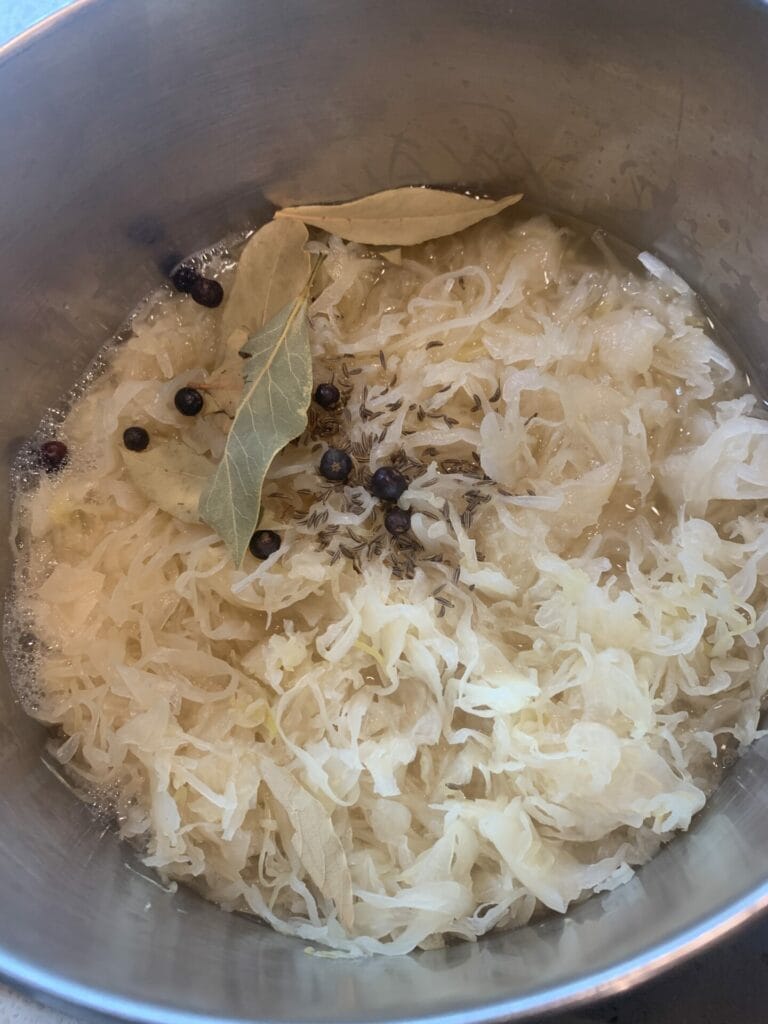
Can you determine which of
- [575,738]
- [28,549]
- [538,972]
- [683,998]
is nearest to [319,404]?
[28,549]

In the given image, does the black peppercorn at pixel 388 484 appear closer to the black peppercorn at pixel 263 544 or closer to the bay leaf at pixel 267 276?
the black peppercorn at pixel 263 544

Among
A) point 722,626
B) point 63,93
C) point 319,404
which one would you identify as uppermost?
point 63,93

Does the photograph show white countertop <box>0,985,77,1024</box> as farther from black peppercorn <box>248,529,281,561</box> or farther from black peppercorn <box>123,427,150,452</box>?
black peppercorn <box>123,427,150,452</box>

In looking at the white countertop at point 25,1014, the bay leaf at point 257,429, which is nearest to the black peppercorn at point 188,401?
the bay leaf at point 257,429

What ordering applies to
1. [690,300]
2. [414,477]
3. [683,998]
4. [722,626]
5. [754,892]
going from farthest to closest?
[690,300], [414,477], [722,626], [683,998], [754,892]

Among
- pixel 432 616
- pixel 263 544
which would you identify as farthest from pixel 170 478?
pixel 432 616

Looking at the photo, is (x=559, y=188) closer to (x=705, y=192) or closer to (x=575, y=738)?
(x=705, y=192)
